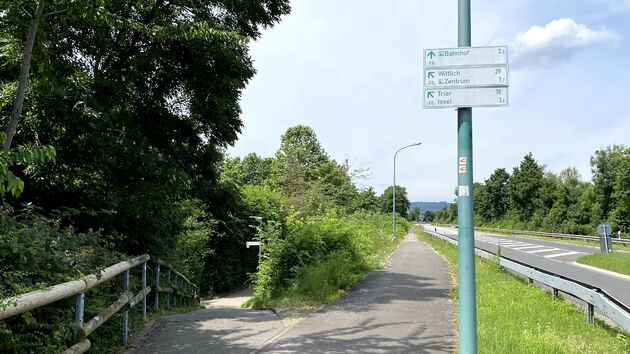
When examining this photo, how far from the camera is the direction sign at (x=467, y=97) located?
4.47 metres

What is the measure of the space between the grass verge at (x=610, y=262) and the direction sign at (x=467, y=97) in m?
17.5

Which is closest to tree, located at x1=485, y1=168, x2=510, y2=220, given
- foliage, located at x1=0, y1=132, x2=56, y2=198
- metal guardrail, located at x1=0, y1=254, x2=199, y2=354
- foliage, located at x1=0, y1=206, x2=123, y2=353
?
metal guardrail, located at x1=0, y1=254, x2=199, y2=354

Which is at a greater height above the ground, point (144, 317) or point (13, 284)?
point (13, 284)

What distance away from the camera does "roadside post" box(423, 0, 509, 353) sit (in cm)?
449

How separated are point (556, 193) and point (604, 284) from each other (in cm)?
5193

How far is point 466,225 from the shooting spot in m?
4.63

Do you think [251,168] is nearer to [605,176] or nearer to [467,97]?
[605,176]

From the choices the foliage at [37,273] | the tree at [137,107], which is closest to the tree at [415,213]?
the tree at [137,107]

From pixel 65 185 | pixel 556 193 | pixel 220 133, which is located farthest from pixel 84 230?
pixel 556 193

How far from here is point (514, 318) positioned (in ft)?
26.3

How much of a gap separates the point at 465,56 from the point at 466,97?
37 cm

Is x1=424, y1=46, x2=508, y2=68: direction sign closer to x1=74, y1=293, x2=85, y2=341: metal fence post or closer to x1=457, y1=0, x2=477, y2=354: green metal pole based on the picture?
x1=457, y1=0, x2=477, y2=354: green metal pole

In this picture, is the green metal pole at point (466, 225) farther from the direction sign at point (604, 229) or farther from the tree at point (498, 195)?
the tree at point (498, 195)

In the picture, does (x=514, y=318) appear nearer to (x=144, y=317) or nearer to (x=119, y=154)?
(x=144, y=317)
